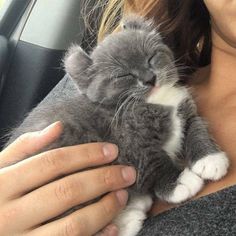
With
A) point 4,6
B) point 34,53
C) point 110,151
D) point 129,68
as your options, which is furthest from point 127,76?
point 4,6

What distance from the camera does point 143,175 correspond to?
1.22 metres

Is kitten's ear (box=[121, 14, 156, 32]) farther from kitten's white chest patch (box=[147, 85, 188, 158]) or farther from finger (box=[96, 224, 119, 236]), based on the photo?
finger (box=[96, 224, 119, 236])

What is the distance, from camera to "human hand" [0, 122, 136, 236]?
44.2 inches

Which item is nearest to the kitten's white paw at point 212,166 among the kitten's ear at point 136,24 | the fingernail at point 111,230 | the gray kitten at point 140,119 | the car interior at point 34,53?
the gray kitten at point 140,119

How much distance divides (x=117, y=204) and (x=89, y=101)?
317 millimetres

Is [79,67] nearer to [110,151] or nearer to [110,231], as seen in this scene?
[110,151]

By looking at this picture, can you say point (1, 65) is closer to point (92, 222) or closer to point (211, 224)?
point (92, 222)

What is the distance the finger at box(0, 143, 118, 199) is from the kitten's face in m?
0.19

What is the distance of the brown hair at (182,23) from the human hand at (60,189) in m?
0.60

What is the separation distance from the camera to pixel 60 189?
113 centimetres

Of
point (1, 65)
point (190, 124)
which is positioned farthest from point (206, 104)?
point (1, 65)

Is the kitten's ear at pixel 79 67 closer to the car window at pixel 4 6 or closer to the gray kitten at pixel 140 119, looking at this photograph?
the gray kitten at pixel 140 119

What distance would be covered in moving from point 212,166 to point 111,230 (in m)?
0.28

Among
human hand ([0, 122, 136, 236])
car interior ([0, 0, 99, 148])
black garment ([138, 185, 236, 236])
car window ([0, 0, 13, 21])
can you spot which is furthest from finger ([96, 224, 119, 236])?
car window ([0, 0, 13, 21])
